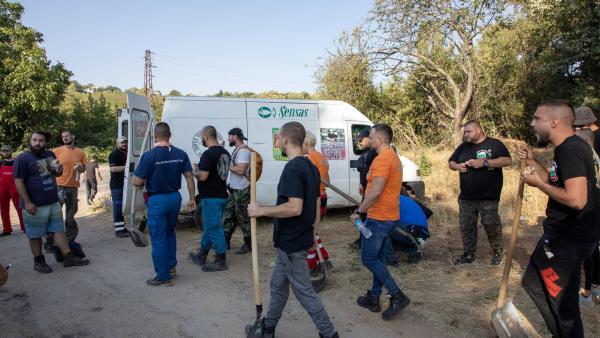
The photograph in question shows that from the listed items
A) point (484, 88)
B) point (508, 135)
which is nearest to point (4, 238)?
point (484, 88)

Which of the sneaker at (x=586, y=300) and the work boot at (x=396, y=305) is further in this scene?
the sneaker at (x=586, y=300)

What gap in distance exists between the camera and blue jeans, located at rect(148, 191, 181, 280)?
5.09 m

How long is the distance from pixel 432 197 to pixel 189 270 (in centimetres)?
701

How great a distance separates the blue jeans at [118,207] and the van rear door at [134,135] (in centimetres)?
41

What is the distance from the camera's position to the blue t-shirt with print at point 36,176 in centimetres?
551

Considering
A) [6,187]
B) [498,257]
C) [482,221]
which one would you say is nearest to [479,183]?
[482,221]

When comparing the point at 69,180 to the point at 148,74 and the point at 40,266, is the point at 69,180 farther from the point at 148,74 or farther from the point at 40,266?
the point at 148,74

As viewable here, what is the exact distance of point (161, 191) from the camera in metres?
5.11

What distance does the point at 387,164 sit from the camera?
4.11m

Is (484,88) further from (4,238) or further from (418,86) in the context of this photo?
(4,238)

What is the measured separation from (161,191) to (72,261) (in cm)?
201

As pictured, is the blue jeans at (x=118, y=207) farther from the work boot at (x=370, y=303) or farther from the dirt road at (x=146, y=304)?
the work boot at (x=370, y=303)

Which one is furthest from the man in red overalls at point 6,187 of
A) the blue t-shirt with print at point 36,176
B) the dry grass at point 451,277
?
the dry grass at point 451,277

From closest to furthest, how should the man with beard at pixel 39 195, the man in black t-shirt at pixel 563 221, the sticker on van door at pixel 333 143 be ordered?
the man in black t-shirt at pixel 563 221 < the man with beard at pixel 39 195 < the sticker on van door at pixel 333 143
